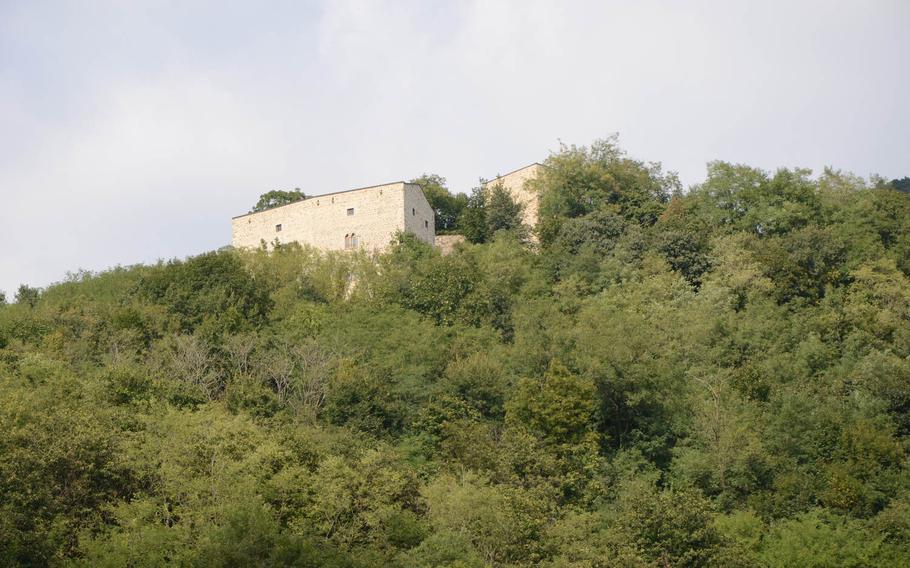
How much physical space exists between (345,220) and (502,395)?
16.9 meters

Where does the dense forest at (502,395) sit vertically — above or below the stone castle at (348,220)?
below

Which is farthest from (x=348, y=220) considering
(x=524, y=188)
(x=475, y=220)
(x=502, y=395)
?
(x=502, y=395)

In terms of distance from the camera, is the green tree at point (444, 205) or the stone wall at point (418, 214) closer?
the stone wall at point (418, 214)

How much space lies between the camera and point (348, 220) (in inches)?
1978

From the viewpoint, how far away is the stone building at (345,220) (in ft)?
163

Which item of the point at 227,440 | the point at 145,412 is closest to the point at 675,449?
the point at 227,440

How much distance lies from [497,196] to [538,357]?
17.4 meters

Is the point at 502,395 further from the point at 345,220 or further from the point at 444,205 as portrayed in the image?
the point at 444,205

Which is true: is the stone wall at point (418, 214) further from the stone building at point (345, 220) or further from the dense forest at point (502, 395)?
the dense forest at point (502, 395)

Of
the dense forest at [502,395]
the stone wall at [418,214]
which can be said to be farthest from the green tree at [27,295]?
the stone wall at [418,214]

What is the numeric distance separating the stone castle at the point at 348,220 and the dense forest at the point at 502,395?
1187 millimetres

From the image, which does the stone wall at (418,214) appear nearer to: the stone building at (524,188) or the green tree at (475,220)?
the green tree at (475,220)

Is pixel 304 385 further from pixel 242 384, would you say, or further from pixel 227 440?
pixel 227 440

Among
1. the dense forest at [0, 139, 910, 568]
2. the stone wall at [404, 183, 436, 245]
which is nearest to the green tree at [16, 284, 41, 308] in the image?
the dense forest at [0, 139, 910, 568]
